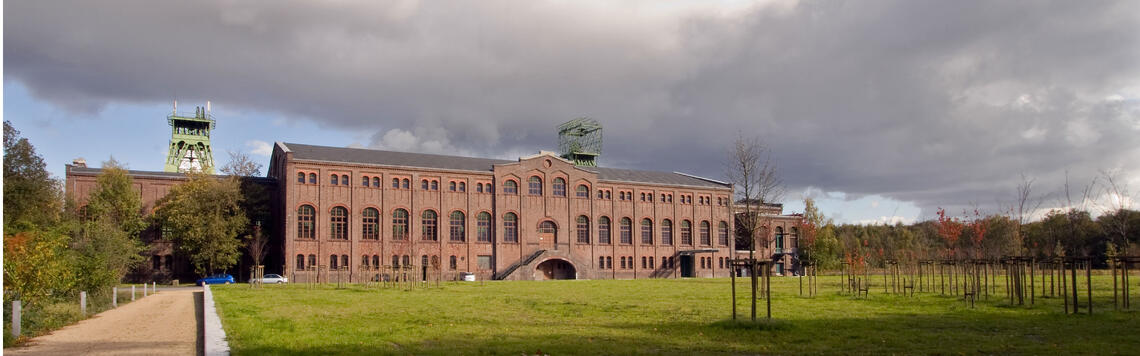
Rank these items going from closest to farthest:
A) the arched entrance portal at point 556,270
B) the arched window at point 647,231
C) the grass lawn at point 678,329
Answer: the grass lawn at point 678,329, the arched entrance portal at point 556,270, the arched window at point 647,231

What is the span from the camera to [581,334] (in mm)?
15680

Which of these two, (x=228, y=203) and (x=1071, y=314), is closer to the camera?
(x=1071, y=314)

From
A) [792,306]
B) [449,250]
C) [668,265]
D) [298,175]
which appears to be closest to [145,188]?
[298,175]

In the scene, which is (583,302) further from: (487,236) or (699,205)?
(699,205)

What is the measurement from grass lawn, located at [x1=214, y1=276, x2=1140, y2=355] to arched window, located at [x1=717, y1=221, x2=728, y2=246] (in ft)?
170

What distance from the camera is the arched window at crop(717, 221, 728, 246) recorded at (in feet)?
253

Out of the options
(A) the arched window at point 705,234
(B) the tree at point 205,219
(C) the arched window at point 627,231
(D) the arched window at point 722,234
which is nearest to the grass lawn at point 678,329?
(B) the tree at point 205,219

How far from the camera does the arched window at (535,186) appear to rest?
222ft

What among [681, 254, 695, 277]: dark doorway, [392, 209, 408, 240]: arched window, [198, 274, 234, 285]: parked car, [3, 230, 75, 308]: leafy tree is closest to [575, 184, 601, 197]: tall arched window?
[681, 254, 695, 277]: dark doorway

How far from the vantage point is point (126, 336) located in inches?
698

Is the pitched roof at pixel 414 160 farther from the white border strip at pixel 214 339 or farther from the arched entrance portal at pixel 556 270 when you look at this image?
the white border strip at pixel 214 339

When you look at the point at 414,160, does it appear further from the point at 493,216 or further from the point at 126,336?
the point at 126,336

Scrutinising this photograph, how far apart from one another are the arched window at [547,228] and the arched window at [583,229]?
8.85 ft

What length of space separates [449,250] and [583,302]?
38.6 m
